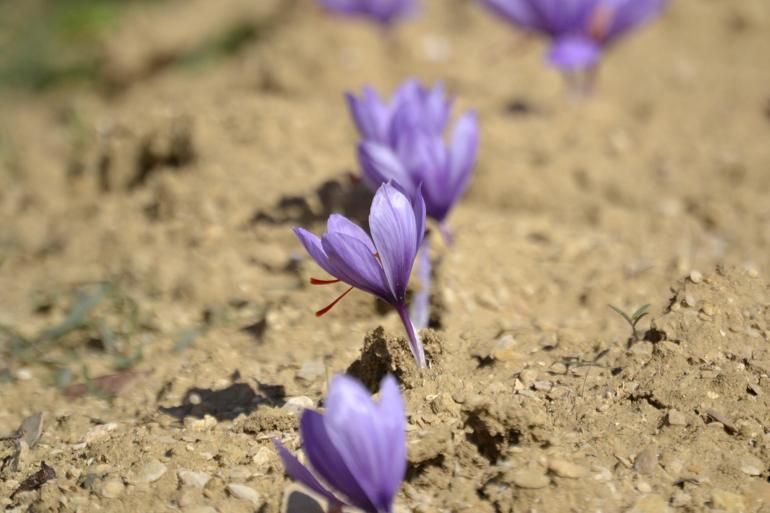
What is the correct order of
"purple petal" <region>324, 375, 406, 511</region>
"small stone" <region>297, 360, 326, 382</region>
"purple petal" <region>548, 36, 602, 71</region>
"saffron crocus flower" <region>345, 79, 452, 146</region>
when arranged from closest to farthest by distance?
1. "purple petal" <region>324, 375, 406, 511</region>
2. "small stone" <region>297, 360, 326, 382</region>
3. "saffron crocus flower" <region>345, 79, 452, 146</region>
4. "purple petal" <region>548, 36, 602, 71</region>

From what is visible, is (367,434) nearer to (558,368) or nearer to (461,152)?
(558,368)

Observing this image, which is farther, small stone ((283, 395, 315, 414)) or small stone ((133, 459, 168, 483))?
small stone ((283, 395, 315, 414))

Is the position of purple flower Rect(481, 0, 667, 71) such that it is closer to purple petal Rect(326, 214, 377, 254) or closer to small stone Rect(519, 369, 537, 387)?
small stone Rect(519, 369, 537, 387)

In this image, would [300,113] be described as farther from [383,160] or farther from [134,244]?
[383,160]

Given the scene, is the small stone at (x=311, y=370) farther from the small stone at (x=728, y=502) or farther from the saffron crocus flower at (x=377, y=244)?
the small stone at (x=728, y=502)

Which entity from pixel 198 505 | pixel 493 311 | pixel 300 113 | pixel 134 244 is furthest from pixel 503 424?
pixel 300 113

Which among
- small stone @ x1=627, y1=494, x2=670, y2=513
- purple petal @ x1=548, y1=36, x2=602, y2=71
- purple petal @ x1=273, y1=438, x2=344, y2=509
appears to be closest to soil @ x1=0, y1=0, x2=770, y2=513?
small stone @ x1=627, y1=494, x2=670, y2=513
